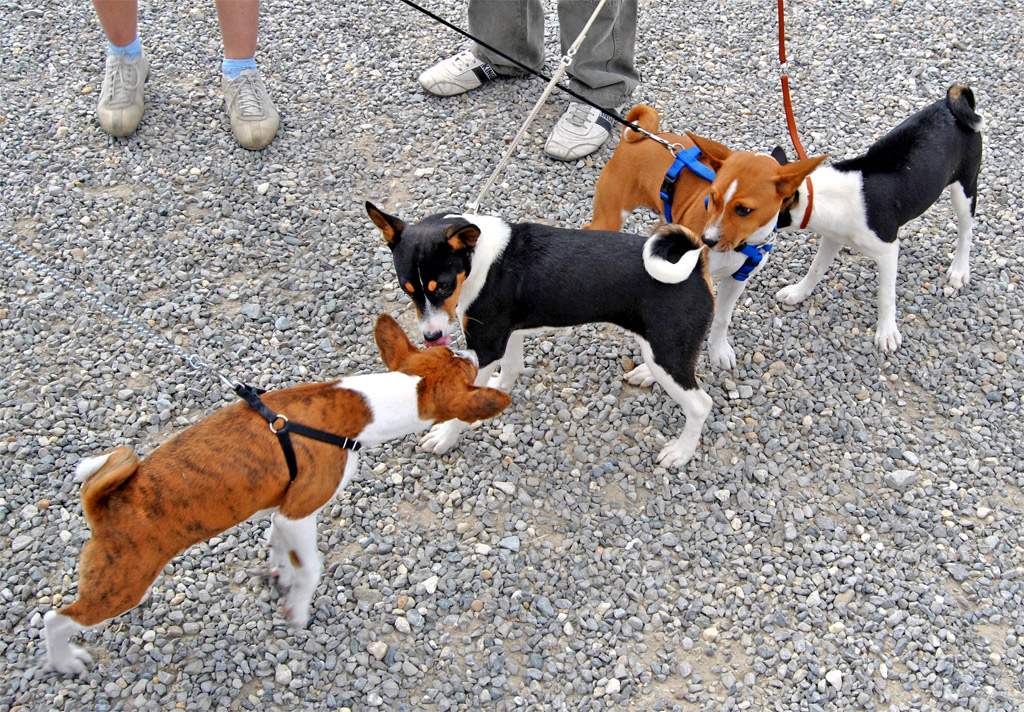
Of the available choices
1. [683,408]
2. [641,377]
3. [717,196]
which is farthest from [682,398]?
[717,196]

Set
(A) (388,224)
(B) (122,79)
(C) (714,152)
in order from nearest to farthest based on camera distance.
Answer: (A) (388,224) < (C) (714,152) < (B) (122,79)

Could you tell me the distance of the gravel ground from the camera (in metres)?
3.22

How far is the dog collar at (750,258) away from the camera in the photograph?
3883 millimetres

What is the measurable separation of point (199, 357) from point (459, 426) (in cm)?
149

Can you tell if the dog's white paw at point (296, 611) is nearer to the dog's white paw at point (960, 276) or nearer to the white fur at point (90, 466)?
the white fur at point (90, 466)

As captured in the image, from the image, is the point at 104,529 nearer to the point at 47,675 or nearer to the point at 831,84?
the point at 47,675

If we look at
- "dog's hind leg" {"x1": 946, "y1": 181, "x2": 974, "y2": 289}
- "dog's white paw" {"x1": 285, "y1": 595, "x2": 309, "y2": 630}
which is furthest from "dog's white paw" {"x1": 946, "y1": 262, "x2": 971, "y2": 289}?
"dog's white paw" {"x1": 285, "y1": 595, "x2": 309, "y2": 630}

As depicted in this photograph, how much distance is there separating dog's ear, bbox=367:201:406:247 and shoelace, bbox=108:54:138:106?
3.04 metres

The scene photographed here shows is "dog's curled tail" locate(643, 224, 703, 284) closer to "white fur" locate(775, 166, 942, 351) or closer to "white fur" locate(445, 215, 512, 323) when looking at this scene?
"white fur" locate(445, 215, 512, 323)

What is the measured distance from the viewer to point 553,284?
3580 millimetres

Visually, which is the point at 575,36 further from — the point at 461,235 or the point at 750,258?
the point at 461,235

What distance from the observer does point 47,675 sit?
3.07 meters

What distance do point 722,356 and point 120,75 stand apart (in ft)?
14.4

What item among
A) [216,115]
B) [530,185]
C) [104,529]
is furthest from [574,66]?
[104,529]
